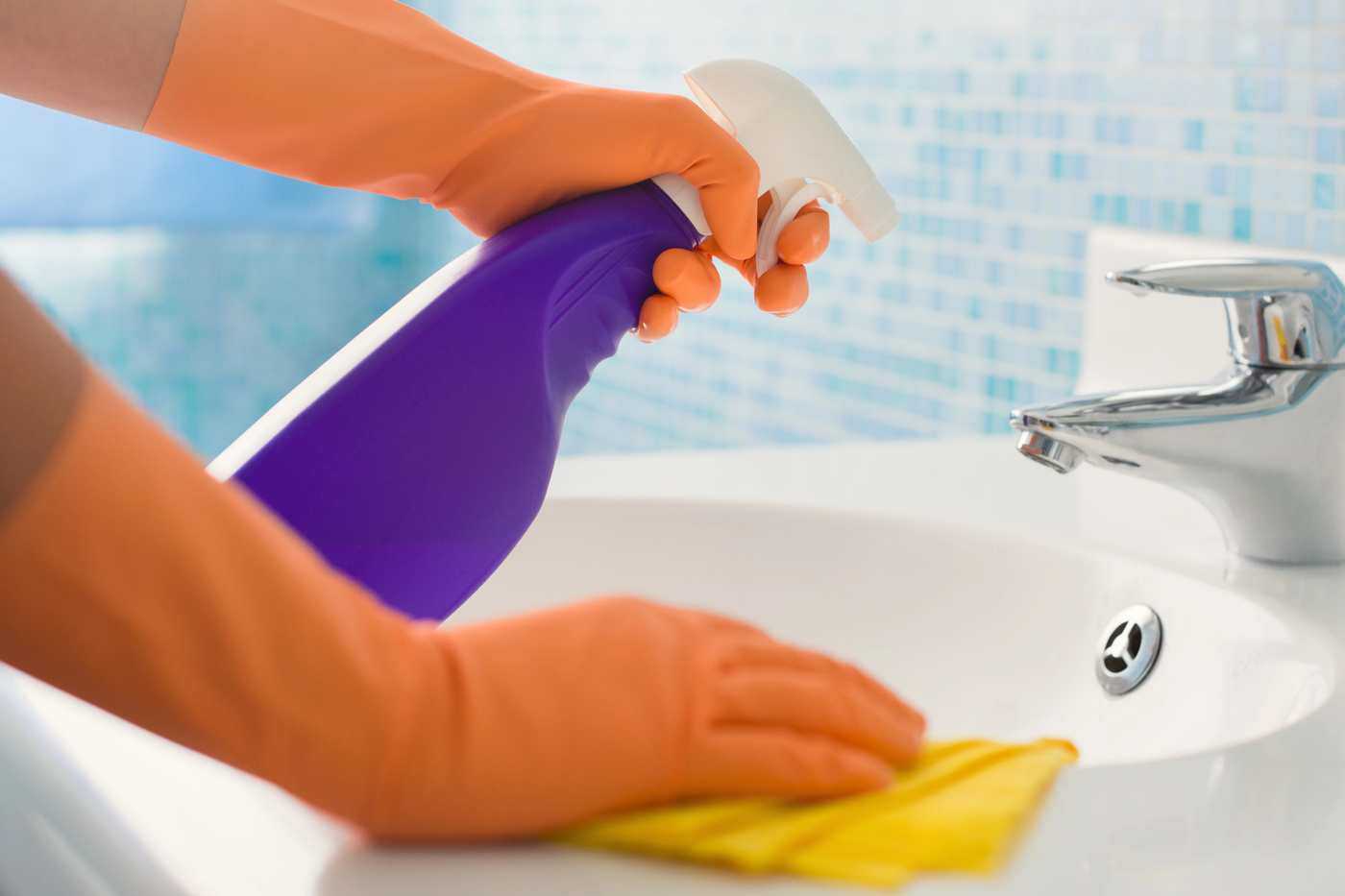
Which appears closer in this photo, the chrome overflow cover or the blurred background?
the chrome overflow cover

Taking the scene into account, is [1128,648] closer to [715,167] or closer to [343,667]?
[715,167]

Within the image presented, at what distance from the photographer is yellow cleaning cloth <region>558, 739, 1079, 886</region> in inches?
11.4

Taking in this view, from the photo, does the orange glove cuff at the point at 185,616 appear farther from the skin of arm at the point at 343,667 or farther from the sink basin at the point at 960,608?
the sink basin at the point at 960,608

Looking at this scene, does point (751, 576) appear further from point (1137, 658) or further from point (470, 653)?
point (470, 653)

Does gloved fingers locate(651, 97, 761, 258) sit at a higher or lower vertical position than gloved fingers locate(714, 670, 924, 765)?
→ higher

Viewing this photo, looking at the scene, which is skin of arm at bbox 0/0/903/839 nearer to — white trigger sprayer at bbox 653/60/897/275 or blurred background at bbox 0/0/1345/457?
white trigger sprayer at bbox 653/60/897/275

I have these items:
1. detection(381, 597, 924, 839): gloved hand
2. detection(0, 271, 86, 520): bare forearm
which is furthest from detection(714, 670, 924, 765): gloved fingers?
detection(0, 271, 86, 520): bare forearm

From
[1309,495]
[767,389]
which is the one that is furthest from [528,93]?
[767,389]

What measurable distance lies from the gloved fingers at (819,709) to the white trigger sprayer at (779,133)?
263 mm

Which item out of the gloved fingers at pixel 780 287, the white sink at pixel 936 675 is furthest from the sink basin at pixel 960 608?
the gloved fingers at pixel 780 287

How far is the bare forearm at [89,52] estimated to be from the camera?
0.49 meters

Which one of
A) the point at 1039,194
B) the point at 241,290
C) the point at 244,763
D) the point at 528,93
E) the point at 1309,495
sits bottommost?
the point at 244,763

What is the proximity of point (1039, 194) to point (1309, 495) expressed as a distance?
409mm

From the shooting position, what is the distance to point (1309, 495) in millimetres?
576
